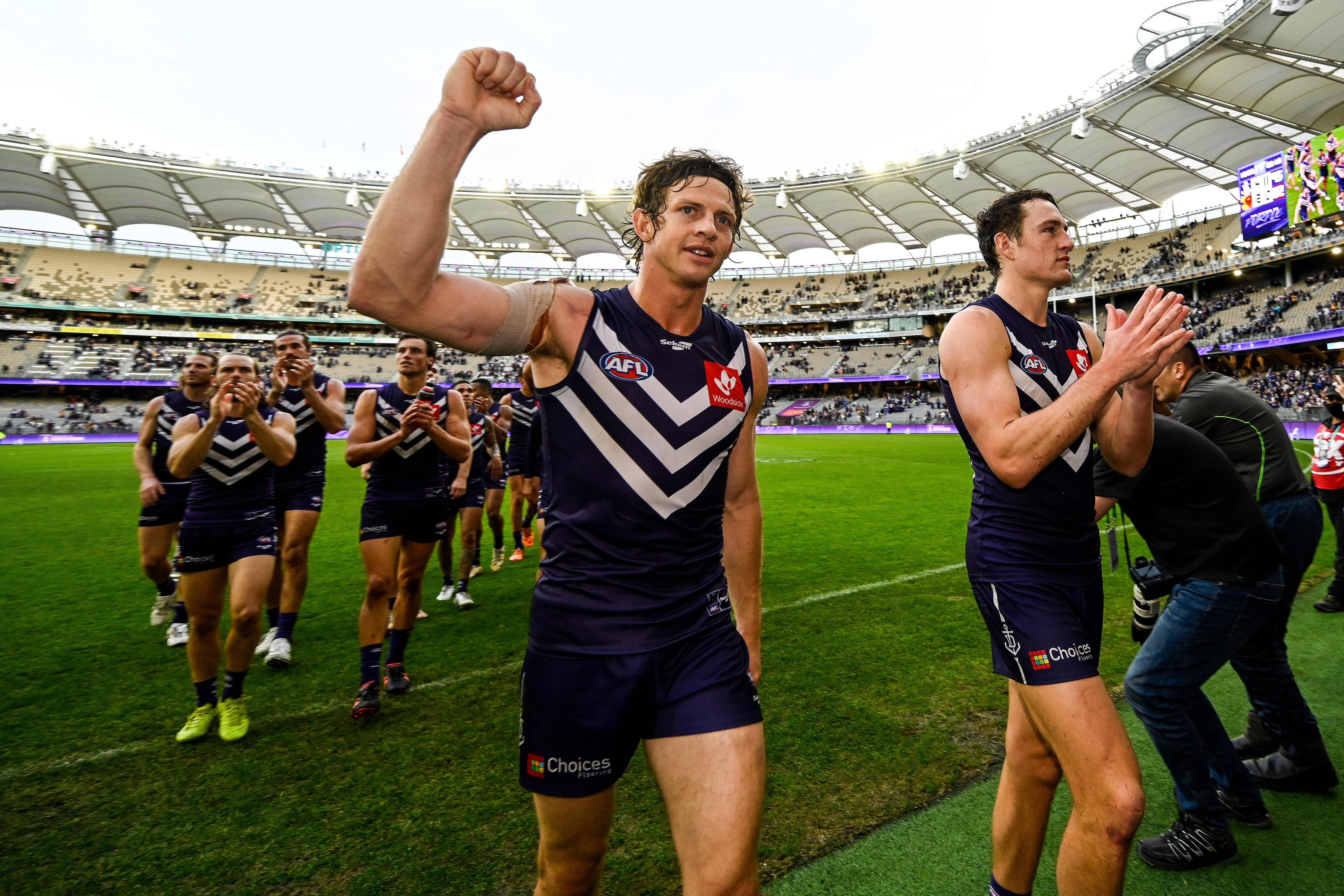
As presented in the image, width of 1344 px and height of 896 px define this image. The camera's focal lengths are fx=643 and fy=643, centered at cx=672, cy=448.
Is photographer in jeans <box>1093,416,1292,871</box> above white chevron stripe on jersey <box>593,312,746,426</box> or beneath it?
beneath

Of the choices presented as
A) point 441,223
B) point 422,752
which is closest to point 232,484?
point 422,752

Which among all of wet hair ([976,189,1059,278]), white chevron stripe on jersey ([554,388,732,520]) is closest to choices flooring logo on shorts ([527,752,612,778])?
white chevron stripe on jersey ([554,388,732,520])

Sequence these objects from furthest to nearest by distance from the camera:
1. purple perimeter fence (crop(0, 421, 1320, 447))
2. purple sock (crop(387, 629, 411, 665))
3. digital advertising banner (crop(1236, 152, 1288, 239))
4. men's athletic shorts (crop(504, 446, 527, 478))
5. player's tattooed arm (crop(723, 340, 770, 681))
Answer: purple perimeter fence (crop(0, 421, 1320, 447)) → digital advertising banner (crop(1236, 152, 1288, 239)) → men's athletic shorts (crop(504, 446, 527, 478)) → purple sock (crop(387, 629, 411, 665)) → player's tattooed arm (crop(723, 340, 770, 681))

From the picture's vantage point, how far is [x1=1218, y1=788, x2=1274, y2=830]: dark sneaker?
2.83 metres

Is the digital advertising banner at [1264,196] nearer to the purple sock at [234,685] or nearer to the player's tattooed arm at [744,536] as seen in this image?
→ the player's tattooed arm at [744,536]

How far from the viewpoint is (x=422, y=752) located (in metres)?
3.70

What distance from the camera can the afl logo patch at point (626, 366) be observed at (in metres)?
1.88

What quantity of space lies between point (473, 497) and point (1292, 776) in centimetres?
707

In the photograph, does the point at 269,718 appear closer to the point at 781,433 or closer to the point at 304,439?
the point at 304,439

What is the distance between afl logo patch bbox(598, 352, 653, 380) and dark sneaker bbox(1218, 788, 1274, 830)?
3.16 meters

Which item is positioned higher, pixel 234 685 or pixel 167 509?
pixel 167 509

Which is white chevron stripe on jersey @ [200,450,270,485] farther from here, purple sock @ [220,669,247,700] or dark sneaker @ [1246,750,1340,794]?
dark sneaker @ [1246,750,1340,794]

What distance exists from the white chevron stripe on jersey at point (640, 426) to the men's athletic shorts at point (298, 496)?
16.1ft

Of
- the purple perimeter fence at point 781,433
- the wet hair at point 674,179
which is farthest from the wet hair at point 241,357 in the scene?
the purple perimeter fence at point 781,433
